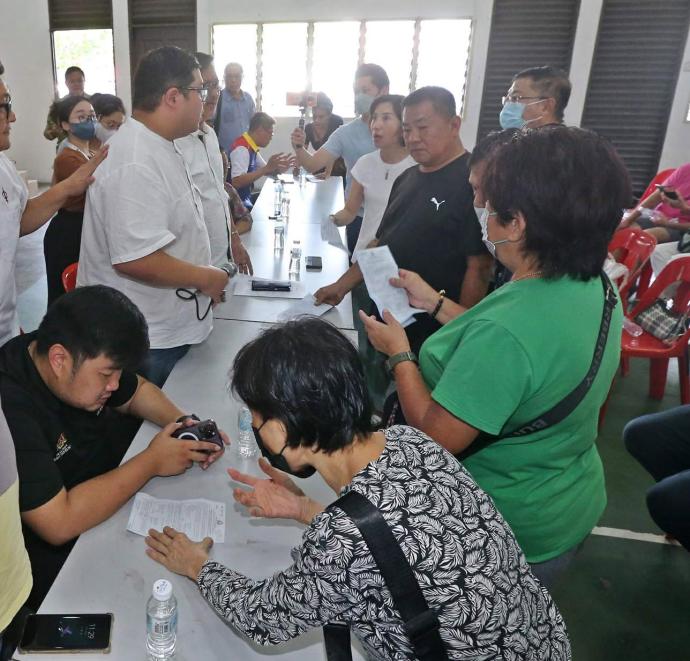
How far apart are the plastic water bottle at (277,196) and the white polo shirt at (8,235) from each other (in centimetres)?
248

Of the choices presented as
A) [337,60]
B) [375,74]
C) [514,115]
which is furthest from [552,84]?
[337,60]

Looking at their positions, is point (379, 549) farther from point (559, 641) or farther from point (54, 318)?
point (54, 318)

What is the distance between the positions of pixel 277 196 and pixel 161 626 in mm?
4380

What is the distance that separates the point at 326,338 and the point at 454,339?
0.33 metres

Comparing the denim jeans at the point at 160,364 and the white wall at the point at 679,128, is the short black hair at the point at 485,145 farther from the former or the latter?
the white wall at the point at 679,128

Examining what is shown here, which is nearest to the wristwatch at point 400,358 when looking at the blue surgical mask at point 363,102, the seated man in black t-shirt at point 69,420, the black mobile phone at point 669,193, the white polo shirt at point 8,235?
the seated man in black t-shirt at point 69,420

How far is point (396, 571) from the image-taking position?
0.81 meters

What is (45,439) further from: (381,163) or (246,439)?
(381,163)

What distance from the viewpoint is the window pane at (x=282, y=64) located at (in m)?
8.25

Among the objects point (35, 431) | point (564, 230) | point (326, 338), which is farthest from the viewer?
point (35, 431)

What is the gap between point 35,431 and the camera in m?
1.21

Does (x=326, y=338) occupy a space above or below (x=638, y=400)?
above

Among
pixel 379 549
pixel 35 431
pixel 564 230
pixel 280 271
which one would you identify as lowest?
pixel 280 271

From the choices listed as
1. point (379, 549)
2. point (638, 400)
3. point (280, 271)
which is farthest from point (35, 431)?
point (638, 400)
